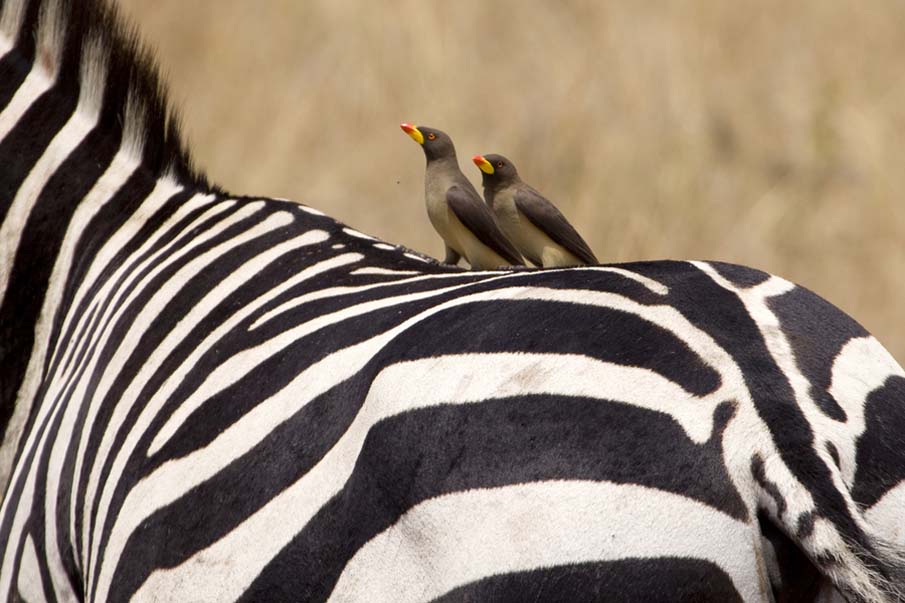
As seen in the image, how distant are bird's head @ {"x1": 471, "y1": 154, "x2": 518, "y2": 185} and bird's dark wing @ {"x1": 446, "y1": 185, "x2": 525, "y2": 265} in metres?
0.10

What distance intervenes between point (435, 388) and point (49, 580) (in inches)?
47.7

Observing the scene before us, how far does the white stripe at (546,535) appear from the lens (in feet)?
5.24

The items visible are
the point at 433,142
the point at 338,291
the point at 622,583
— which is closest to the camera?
the point at 622,583

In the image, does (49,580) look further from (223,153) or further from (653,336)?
(223,153)

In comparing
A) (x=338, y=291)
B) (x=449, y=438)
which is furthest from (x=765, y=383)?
(x=338, y=291)

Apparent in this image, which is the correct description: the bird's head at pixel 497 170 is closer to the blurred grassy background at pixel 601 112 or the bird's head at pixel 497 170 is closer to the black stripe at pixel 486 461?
the black stripe at pixel 486 461

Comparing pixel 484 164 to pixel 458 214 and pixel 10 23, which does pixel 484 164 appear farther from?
pixel 10 23

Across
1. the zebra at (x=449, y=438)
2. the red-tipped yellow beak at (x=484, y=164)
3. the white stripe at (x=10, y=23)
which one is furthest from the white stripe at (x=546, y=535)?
the white stripe at (x=10, y=23)

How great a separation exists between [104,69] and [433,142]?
3.20 ft

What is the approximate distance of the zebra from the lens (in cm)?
162

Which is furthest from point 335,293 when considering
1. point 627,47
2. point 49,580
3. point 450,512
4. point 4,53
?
point 627,47

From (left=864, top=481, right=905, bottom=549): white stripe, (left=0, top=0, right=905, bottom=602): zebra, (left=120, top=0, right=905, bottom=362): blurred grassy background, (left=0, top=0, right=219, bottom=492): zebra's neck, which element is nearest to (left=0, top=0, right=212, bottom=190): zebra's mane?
(left=0, top=0, right=219, bottom=492): zebra's neck

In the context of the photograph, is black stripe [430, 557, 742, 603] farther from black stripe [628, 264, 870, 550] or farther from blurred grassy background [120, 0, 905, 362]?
blurred grassy background [120, 0, 905, 362]

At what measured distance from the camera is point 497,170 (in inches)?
128
